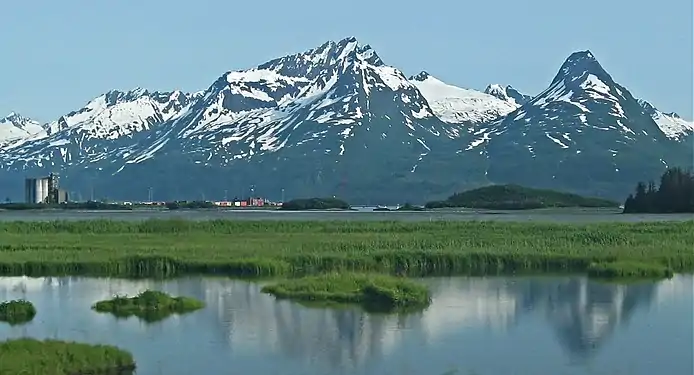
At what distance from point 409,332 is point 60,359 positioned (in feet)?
39.5

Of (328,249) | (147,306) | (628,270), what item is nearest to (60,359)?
(147,306)

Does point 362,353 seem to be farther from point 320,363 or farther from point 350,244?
point 350,244

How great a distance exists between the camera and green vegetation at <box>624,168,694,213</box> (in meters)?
166

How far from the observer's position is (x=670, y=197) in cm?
16738

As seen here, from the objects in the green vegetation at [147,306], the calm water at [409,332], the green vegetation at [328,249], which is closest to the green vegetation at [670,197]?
the green vegetation at [328,249]

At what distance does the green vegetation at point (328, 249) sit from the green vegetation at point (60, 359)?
82.9 ft

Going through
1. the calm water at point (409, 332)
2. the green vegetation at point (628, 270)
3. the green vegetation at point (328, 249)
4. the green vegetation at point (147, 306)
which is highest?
the green vegetation at point (328, 249)

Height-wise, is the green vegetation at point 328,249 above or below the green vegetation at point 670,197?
below

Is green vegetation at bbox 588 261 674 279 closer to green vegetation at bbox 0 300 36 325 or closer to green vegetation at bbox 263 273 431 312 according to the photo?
green vegetation at bbox 263 273 431 312

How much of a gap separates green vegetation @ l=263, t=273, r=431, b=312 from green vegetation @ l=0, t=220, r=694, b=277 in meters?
8.18

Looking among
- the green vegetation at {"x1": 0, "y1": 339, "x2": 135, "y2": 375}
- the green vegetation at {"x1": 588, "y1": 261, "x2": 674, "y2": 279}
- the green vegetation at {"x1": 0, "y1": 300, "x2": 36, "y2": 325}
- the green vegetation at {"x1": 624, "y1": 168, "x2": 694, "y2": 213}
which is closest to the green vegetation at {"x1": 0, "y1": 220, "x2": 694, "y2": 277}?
the green vegetation at {"x1": 588, "y1": 261, "x2": 674, "y2": 279}

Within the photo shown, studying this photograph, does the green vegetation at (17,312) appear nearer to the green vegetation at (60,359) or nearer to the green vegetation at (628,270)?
the green vegetation at (60,359)

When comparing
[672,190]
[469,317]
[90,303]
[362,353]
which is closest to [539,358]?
[362,353]

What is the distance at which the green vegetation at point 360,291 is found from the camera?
4281 cm
